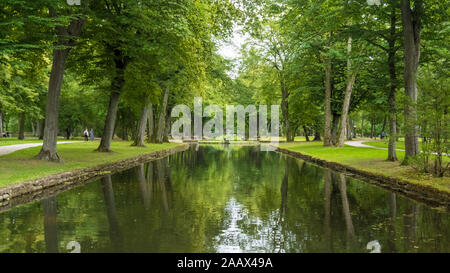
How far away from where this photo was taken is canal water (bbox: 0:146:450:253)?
6.39 metres

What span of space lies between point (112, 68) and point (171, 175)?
11152 mm

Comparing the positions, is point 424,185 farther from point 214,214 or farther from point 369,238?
point 214,214

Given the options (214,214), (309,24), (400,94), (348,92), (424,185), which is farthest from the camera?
(348,92)

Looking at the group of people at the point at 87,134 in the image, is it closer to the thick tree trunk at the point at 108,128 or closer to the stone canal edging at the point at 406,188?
the thick tree trunk at the point at 108,128

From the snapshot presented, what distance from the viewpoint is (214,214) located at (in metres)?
8.80

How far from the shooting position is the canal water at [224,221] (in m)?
6.39

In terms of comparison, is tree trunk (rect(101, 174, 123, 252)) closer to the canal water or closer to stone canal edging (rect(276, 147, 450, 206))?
the canal water

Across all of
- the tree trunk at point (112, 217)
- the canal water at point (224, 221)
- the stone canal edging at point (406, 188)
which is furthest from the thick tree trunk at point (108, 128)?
the stone canal edging at point (406, 188)

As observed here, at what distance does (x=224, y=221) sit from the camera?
8.11m

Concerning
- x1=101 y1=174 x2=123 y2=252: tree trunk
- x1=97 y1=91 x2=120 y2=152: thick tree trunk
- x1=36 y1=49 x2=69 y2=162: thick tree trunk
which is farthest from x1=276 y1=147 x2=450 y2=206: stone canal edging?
x1=97 y1=91 x2=120 y2=152: thick tree trunk
